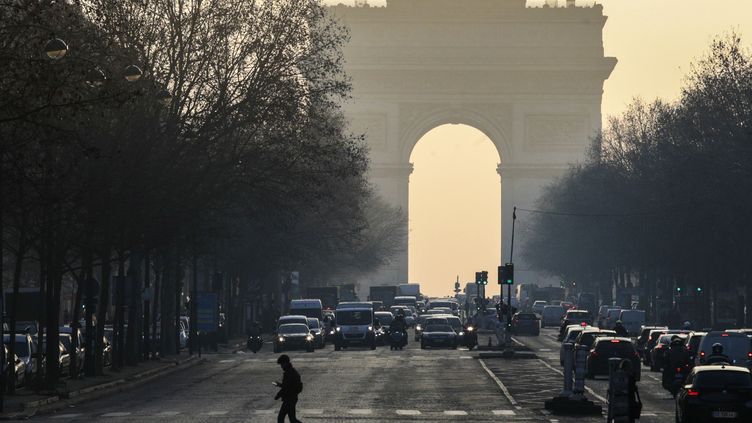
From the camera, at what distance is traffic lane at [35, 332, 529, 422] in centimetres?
4234

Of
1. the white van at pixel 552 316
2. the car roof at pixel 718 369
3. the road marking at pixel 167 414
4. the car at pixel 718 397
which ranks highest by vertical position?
the white van at pixel 552 316

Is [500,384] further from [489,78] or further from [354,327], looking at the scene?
[489,78]

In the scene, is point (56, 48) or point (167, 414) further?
point (167, 414)

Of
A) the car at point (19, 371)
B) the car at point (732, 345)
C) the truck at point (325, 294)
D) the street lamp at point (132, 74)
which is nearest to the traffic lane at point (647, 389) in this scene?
the car at point (732, 345)

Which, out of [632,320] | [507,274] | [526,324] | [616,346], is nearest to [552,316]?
[526,324]

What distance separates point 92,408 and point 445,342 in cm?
4428

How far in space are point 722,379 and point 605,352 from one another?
21179mm

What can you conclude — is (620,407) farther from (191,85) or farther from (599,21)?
(599,21)

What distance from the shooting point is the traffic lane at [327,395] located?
42344 mm

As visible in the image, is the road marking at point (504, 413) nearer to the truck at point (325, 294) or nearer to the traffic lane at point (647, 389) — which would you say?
the traffic lane at point (647, 389)

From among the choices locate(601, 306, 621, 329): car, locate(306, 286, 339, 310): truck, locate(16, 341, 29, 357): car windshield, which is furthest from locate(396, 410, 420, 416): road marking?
locate(306, 286, 339, 310): truck

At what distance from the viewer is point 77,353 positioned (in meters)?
61.8

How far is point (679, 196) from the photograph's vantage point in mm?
94438

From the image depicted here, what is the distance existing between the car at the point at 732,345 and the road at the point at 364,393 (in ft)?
5.91
